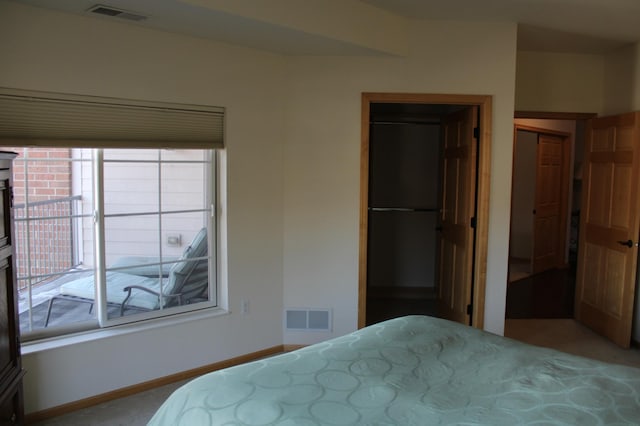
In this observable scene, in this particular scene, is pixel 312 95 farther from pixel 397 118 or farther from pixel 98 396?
pixel 98 396

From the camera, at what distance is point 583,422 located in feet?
5.03

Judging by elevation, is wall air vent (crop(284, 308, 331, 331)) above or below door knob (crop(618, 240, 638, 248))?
below

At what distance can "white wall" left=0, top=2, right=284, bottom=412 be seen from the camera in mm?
2709

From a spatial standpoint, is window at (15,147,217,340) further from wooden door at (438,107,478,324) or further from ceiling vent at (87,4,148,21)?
wooden door at (438,107,478,324)

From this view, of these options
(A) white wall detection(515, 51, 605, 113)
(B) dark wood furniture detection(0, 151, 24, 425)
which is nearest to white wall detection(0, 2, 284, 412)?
(B) dark wood furniture detection(0, 151, 24, 425)

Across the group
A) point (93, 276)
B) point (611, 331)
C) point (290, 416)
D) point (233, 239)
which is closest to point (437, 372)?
point (290, 416)

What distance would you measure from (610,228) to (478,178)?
1358mm

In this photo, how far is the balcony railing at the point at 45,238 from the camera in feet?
9.36

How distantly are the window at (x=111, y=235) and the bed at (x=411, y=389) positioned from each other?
5.23ft

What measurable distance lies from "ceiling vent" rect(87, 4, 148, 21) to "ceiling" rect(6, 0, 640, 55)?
4cm

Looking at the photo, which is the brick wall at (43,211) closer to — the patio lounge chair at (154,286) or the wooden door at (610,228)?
the patio lounge chair at (154,286)

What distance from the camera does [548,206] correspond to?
697 centimetres

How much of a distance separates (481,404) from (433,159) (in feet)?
13.9

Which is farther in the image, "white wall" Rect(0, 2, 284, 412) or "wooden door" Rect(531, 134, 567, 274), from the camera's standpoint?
"wooden door" Rect(531, 134, 567, 274)
